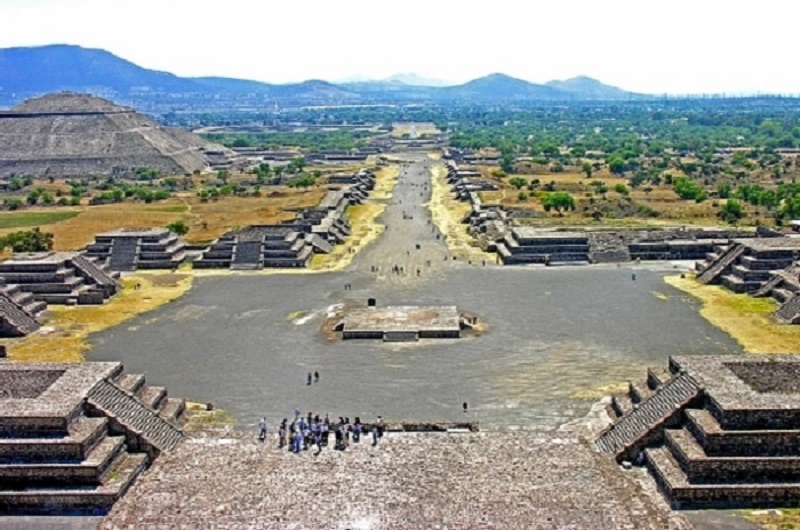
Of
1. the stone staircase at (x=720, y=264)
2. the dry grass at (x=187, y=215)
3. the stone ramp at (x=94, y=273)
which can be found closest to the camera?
the stone staircase at (x=720, y=264)

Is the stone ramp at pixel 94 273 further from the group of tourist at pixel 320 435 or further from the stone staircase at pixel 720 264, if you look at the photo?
the stone staircase at pixel 720 264

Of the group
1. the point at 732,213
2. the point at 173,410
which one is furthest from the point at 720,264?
the point at 173,410

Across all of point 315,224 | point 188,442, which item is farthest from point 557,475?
point 315,224

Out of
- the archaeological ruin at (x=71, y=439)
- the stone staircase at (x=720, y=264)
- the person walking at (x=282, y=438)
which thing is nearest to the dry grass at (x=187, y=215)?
the stone staircase at (x=720, y=264)

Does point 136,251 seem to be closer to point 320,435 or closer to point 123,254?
point 123,254

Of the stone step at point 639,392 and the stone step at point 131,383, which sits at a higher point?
the stone step at point 131,383

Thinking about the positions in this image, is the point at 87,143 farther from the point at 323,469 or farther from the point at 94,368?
the point at 323,469
